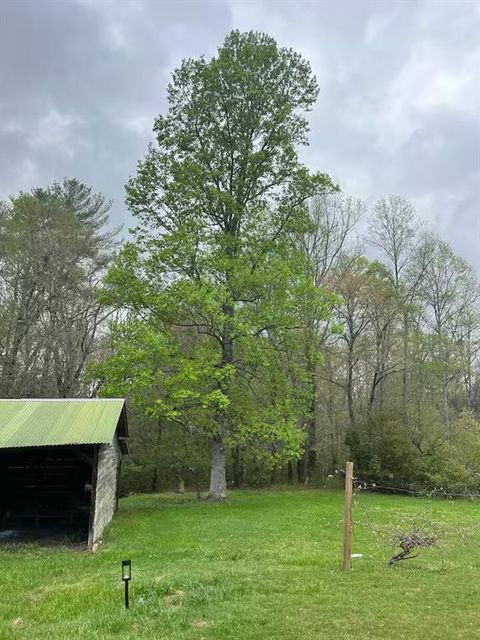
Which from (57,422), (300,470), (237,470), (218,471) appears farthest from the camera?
(237,470)

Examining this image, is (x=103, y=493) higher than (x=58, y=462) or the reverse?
the reverse

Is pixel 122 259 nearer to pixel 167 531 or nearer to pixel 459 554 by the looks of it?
pixel 167 531

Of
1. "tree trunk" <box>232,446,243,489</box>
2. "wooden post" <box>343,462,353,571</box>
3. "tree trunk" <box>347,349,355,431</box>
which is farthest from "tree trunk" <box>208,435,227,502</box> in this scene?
"wooden post" <box>343,462,353,571</box>

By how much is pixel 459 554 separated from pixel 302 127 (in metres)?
19.0

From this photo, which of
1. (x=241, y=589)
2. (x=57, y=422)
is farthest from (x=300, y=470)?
(x=241, y=589)

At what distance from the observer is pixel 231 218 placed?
22828mm

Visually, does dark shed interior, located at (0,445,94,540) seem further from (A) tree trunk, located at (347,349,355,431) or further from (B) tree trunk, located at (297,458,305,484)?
(B) tree trunk, located at (297,458,305,484)

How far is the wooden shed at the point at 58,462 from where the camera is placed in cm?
1216

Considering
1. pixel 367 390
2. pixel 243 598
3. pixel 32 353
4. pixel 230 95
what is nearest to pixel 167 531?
pixel 243 598

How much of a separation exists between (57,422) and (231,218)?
12.9 m

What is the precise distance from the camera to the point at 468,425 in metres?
25.2

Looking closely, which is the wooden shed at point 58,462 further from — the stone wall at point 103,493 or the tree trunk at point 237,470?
the tree trunk at point 237,470

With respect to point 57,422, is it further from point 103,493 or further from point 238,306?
point 238,306

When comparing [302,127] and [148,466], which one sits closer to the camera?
[302,127]
